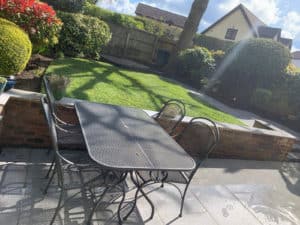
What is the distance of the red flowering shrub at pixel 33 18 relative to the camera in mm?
5042

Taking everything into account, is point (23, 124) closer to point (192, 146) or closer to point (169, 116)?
Result: point (169, 116)

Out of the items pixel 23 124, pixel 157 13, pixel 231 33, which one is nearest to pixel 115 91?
pixel 23 124

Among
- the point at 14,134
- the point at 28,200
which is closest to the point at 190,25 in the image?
the point at 14,134

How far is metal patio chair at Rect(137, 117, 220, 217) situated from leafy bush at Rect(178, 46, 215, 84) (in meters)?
6.24

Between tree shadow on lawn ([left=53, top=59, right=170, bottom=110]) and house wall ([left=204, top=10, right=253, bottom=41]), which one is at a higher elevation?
house wall ([left=204, top=10, right=253, bottom=41])

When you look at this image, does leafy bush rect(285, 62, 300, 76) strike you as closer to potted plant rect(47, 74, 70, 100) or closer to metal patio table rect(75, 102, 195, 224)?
metal patio table rect(75, 102, 195, 224)

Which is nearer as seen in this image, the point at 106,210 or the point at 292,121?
the point at 106,210

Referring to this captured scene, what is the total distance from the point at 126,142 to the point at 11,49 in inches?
103

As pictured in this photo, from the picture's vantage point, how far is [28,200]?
256cm

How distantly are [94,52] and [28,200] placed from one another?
7704mm

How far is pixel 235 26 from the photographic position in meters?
28.0

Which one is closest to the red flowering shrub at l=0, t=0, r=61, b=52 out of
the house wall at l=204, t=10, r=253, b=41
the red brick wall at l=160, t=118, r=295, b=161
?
the red brick wall at l=160, t=118, r=295, b=161

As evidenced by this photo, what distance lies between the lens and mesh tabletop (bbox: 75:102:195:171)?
2.17 metres

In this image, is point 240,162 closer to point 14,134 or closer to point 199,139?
point 199,139
